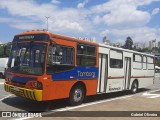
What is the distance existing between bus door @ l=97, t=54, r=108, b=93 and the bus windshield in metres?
4.05

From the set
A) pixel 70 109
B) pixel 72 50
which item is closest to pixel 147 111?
pixel 70 109

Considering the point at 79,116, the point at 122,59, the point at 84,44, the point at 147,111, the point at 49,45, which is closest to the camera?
the point at 79,116

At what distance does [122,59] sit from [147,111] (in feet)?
17.5

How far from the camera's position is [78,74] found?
42.1 feet

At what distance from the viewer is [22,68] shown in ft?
37.8

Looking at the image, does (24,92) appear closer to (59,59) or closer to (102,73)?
(59,59)

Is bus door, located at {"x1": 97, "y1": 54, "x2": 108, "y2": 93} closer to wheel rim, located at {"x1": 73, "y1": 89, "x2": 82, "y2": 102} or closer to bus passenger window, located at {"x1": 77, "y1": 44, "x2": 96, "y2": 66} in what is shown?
bus passenger window, located at {"x1": 77, "y1": 44, "x2": 96, "y2": 66}

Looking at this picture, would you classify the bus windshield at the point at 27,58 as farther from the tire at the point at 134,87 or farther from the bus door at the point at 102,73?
the tire at the point at 134,87

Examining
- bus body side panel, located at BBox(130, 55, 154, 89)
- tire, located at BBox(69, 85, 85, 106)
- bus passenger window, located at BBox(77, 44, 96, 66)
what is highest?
bus passenger window, located at BBox(77, 44, 96, 66)

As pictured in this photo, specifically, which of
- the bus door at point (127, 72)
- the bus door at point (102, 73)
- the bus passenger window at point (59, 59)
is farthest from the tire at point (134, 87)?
the bus passenger window at point (59, 59)

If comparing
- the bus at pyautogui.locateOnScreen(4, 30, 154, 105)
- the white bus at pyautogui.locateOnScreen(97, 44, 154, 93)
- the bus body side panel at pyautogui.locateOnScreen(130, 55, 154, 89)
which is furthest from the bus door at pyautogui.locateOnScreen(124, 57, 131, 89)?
the bus at pyautogui.locateOnScreen(4, 30, 154, 105)

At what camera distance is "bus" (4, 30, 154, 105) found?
1103 cm

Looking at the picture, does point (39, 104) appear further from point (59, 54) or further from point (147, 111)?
point (147, 111)

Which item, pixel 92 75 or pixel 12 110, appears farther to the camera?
pixel 92 75
